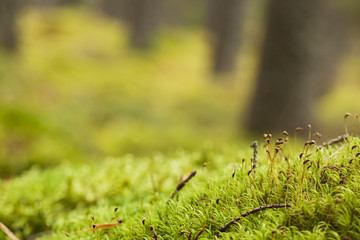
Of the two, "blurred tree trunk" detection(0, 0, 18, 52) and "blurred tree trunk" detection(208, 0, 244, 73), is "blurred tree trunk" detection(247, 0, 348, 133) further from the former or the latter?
"blurred tree trunk" detection(208, 0, 244, 73)

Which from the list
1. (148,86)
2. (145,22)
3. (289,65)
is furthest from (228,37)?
(289,65)

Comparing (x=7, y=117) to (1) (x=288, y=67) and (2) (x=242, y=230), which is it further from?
(1) (x=288, y=67)

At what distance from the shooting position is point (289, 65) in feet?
26.4

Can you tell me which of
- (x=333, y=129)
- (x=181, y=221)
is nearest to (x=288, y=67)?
(x=333, y=129)

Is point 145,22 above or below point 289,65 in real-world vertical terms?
above

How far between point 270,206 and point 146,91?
38.0 ft

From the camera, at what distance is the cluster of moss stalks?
152 cm

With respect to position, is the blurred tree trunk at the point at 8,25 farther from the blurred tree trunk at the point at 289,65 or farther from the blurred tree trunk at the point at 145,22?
the blurred tree trunk at the point at 145,22

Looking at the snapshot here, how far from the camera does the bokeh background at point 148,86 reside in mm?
6418

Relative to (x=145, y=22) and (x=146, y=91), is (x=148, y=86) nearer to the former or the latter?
(x=146, y=91)

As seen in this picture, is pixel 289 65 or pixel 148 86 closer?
pixel 289 65

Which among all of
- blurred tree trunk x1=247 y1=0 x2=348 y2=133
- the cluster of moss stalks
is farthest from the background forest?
the cluster of moss stalks

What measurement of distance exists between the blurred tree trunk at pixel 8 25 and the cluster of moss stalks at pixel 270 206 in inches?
369

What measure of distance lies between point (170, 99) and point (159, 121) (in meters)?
3.06
